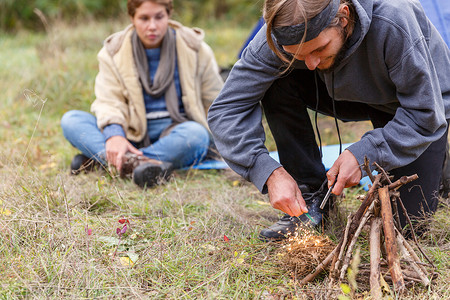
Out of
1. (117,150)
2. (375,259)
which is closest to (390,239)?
(375,259)

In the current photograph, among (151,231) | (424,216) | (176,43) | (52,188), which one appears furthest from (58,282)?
(176,43)

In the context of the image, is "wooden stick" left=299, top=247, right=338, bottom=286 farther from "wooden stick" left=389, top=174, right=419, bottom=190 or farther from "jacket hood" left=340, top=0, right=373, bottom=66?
"jacket hood" left=340, top=0, right=373, bottom=66

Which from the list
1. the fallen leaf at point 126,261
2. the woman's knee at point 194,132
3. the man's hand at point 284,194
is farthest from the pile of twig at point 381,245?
the woman's knee at point 194,132

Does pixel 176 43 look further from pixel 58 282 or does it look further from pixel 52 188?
pixel 58 282

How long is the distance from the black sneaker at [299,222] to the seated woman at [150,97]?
1131 millimetres

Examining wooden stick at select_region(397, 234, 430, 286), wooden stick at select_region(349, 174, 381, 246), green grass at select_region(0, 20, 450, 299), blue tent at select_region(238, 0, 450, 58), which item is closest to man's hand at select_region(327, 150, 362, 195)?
wooden stick at select_region(349, 174, 381, 246)

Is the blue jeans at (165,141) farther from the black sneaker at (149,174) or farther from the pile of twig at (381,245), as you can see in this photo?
the pile of twig at (381,245)

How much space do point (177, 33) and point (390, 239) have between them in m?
2.52

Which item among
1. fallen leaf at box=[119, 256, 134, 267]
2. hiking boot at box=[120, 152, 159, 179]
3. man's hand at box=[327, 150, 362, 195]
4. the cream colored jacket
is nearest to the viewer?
man's hand at box=[327, 150, 362, 195]

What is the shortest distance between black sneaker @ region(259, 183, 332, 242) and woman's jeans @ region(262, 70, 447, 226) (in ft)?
0.24

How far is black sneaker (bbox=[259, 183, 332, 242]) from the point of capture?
2246 millimetres

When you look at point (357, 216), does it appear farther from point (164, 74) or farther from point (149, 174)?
point (164, 74)

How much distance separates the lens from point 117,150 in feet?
10.7

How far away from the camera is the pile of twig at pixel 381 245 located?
167cm
